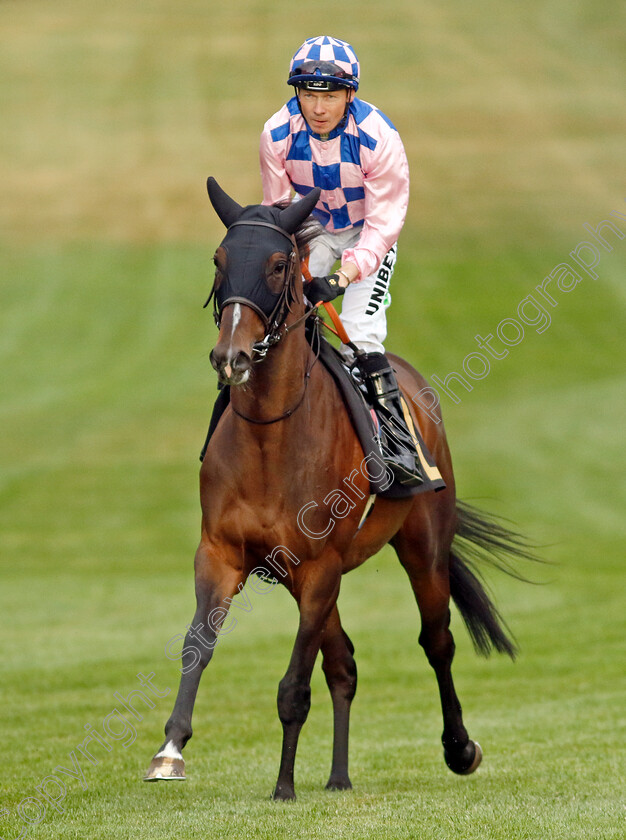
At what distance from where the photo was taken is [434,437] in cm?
715

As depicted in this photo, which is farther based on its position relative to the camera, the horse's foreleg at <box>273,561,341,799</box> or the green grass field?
the green grass field

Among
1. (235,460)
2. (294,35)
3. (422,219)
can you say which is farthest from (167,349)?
(235,460)

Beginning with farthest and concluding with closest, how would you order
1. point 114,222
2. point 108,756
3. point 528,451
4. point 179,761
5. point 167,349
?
point 114,222
point 167,349
point 528,451
point 108,756
point 179,761

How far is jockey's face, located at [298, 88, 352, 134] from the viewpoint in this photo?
576cm

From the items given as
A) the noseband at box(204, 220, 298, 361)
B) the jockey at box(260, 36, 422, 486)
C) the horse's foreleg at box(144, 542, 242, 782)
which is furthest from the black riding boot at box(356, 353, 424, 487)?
the horse's foreleg at box(144, 542, 242, 782)

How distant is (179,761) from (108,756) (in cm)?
288

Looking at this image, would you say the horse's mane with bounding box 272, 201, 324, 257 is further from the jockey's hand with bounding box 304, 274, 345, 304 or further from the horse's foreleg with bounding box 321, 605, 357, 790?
the horse's foreleg with bounding box 321, 605, 357, 790

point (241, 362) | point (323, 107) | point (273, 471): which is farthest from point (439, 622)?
point (323, 107)

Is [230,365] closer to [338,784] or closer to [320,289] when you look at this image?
[320,289]

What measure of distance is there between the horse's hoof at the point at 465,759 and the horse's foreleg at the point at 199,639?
2095 millimetres

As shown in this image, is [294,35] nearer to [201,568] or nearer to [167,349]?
[167,349]

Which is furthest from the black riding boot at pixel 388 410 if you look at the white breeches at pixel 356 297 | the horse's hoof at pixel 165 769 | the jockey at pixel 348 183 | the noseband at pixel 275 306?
the horse's hoof at pixel 165 769

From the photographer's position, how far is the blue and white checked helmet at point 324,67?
18.7 ft

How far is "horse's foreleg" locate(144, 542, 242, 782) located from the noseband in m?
0.98
